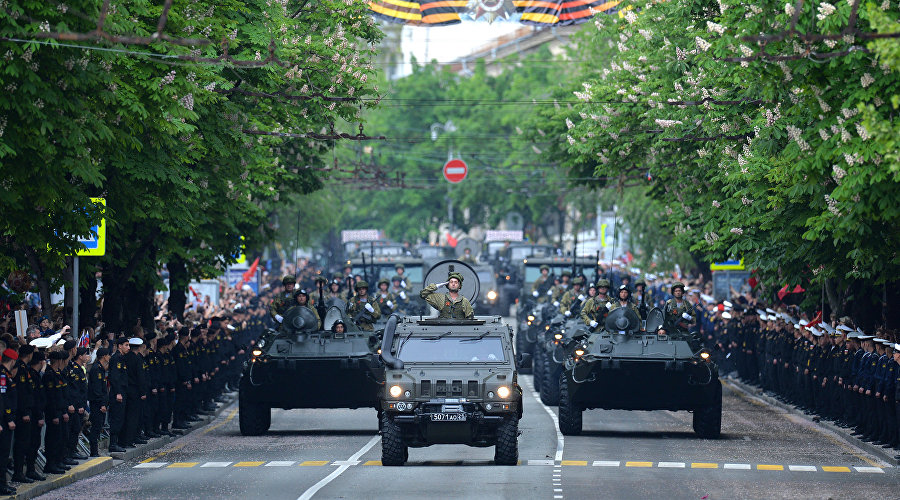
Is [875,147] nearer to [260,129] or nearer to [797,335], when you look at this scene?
[260,129]

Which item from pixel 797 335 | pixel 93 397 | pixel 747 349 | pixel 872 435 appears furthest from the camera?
pixel 747 349

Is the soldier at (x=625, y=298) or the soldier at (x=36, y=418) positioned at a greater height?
the soldier at (x=625, y=298)

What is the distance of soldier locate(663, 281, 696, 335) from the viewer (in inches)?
1001

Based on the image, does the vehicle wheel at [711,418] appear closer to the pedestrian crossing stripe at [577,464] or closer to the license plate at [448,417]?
the pedestrian crossing stripe at [577,464]

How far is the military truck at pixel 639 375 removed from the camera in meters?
23.8

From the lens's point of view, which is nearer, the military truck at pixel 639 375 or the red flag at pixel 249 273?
the military truck at pixel 639 375

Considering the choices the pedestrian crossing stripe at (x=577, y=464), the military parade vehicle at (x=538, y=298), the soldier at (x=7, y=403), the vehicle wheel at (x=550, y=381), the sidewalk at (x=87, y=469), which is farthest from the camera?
the military parade vehicle at (x=538, y=298)

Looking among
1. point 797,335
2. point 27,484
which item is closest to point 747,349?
point 797,335

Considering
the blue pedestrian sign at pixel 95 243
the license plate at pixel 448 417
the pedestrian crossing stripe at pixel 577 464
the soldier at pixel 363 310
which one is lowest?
the pedestrian crossing stripe at pixel 577 464

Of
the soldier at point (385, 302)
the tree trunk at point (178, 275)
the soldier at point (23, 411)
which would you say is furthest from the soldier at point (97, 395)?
the soldier at point (385, 302)

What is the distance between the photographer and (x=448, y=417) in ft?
64.1

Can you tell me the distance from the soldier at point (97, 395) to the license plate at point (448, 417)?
15.4ft

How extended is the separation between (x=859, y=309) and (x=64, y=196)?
17.1 m

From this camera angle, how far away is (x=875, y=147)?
54.5 feet
